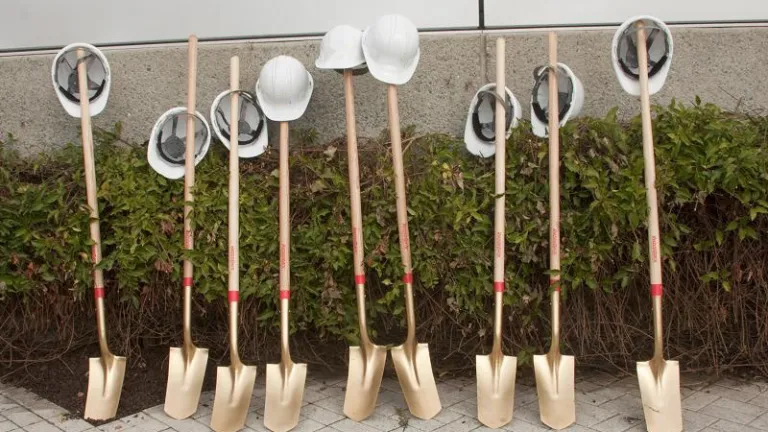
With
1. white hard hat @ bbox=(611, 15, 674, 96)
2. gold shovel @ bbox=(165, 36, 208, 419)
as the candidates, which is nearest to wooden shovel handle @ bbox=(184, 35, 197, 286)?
gold shovel @ bbox=(165, 36, 208, 419)

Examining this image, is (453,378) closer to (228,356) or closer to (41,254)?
(228,356)

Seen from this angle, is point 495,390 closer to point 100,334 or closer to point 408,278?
point 408,278

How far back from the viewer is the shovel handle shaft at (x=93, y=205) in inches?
146

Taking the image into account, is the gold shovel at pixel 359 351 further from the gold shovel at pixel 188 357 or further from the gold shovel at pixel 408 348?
the gold shovel at pixel 188 357

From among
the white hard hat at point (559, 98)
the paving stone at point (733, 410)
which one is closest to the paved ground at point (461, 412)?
the paving stone at point (733, 410)

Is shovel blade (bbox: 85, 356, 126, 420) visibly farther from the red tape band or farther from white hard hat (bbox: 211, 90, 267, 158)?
the red tape band

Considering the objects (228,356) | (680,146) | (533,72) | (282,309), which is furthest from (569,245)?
(228,356)

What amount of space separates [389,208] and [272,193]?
0.60m

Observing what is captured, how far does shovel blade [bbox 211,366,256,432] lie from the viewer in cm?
348

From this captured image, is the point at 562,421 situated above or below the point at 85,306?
below

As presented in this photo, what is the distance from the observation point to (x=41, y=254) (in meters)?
3.75

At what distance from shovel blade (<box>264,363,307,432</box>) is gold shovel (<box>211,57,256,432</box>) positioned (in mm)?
101

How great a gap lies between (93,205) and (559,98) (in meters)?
2.34

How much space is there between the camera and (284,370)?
3.60 metres
